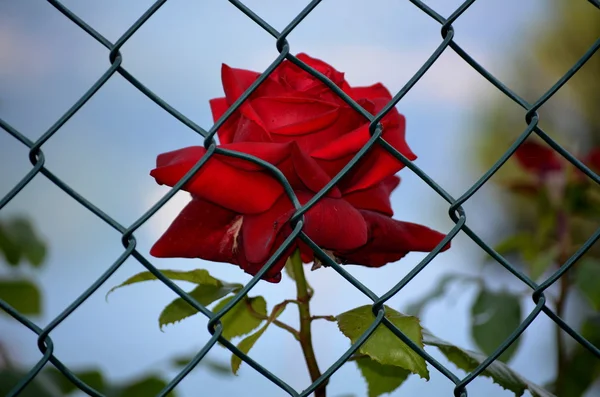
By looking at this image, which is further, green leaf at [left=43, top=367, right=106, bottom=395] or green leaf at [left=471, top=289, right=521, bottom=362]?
green leaf at [left=471, top=289, right=521, bottom=362]

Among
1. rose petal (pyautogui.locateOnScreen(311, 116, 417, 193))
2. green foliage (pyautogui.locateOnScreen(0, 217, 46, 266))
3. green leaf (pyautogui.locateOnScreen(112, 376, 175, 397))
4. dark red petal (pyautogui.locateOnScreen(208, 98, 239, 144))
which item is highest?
green foliage (pyautogui.locateOnScreen(0, 217, 46, 266))

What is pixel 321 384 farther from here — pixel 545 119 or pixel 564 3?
pixel 564 3

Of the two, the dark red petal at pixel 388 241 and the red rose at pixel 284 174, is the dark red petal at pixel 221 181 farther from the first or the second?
the dark red petal at pixel 388 241

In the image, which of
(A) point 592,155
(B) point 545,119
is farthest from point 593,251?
(A) point 592,155

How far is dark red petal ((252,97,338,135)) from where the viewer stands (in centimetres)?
72

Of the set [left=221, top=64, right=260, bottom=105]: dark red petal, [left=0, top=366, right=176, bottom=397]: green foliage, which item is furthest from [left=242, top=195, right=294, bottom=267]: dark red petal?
[left=0, top=366, right=176, bottom=397]: green foliage

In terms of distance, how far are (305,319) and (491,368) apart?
0.70 ft

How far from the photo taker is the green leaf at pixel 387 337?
723 millimetres

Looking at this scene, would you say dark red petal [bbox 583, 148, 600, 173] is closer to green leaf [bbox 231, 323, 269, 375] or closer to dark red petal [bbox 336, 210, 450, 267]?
dark red petal [bbox 336, 210, 450, 267]

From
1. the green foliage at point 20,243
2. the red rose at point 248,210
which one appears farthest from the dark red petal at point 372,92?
the green foliage at point 20,243

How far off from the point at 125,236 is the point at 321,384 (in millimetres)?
245

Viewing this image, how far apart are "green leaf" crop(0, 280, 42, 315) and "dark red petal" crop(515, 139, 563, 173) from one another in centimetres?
92

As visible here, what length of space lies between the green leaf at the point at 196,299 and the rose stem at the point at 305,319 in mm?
63

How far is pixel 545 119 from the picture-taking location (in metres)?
2.83
